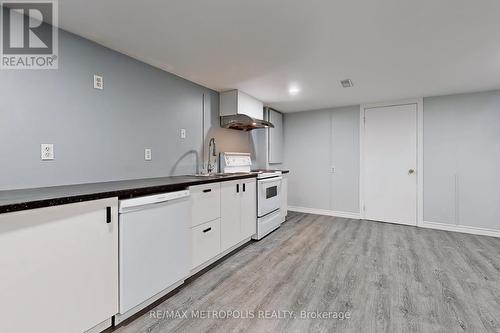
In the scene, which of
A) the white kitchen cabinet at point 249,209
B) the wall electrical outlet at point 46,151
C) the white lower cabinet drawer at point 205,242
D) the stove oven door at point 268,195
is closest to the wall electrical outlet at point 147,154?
the wall electrical outlet at point 46,151

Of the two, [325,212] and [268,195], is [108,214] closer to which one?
[268,195]

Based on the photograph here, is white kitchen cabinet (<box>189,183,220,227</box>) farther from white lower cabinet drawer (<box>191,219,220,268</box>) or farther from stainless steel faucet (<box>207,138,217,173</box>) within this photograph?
stainless steel faucet (<box>207,138,217,173</box>)

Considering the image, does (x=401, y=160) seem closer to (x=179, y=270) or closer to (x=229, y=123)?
(x=229, y=123)

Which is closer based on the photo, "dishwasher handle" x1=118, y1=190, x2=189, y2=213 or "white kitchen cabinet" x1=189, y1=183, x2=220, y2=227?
"dishwasher handle" x1=118, y1=190, x2=189, y2=213

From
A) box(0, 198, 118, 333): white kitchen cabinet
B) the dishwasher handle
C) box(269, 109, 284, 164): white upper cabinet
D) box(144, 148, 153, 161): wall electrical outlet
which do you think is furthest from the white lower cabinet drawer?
box(269, 109, 284, 164): white upper cabinet

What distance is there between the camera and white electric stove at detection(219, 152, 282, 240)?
330 centimetres

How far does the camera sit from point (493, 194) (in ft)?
11.4

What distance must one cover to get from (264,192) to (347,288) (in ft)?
5.28

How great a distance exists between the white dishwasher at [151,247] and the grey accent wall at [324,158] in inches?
134

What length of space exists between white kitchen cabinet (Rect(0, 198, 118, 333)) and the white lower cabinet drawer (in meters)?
0.74

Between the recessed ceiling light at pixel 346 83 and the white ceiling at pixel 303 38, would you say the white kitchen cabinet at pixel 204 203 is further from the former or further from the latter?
the recessed ceiling light at pixel 346 83

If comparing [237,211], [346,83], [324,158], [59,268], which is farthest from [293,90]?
[59,268]

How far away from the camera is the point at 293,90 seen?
3.48 metres

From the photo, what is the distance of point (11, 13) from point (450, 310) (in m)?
3.77
